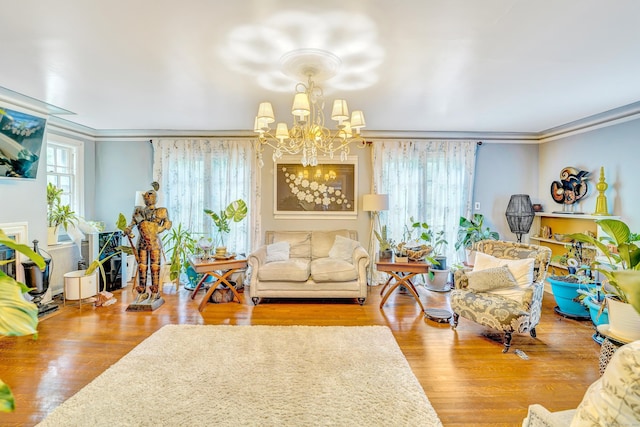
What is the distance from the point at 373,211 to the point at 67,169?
4.94 meters

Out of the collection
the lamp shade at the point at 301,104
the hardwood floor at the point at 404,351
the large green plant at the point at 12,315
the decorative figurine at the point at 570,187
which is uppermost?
the lamp shade at the point at 301,104

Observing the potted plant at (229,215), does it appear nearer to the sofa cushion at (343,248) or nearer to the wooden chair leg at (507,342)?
the sofa cushion at (343,248)

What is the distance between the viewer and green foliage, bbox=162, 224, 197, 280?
14.9 feet

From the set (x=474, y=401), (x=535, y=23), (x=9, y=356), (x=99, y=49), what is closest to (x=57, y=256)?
(x=9, y=356)

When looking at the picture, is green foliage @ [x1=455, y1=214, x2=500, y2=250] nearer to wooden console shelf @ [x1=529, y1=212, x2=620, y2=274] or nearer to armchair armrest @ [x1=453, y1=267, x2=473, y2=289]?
wooden console shelf @ [x1=529, y1=212, x2=620, y2=274]

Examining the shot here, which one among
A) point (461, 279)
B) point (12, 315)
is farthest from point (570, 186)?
point (12, 315)

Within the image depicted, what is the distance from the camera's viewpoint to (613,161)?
3787 mm

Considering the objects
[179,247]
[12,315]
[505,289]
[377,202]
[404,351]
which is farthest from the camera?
[179,247]

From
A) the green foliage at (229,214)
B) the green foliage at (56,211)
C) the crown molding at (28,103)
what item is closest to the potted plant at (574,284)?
the green foliage at (229,214)

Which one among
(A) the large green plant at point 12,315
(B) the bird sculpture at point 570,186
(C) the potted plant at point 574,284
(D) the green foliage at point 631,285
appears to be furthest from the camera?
(B) the bird sculpture at point 570,186

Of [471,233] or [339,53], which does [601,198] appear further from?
[339,53]

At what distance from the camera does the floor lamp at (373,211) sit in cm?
460

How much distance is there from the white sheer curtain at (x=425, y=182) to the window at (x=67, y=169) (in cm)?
481

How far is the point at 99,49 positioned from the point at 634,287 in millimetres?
3305
